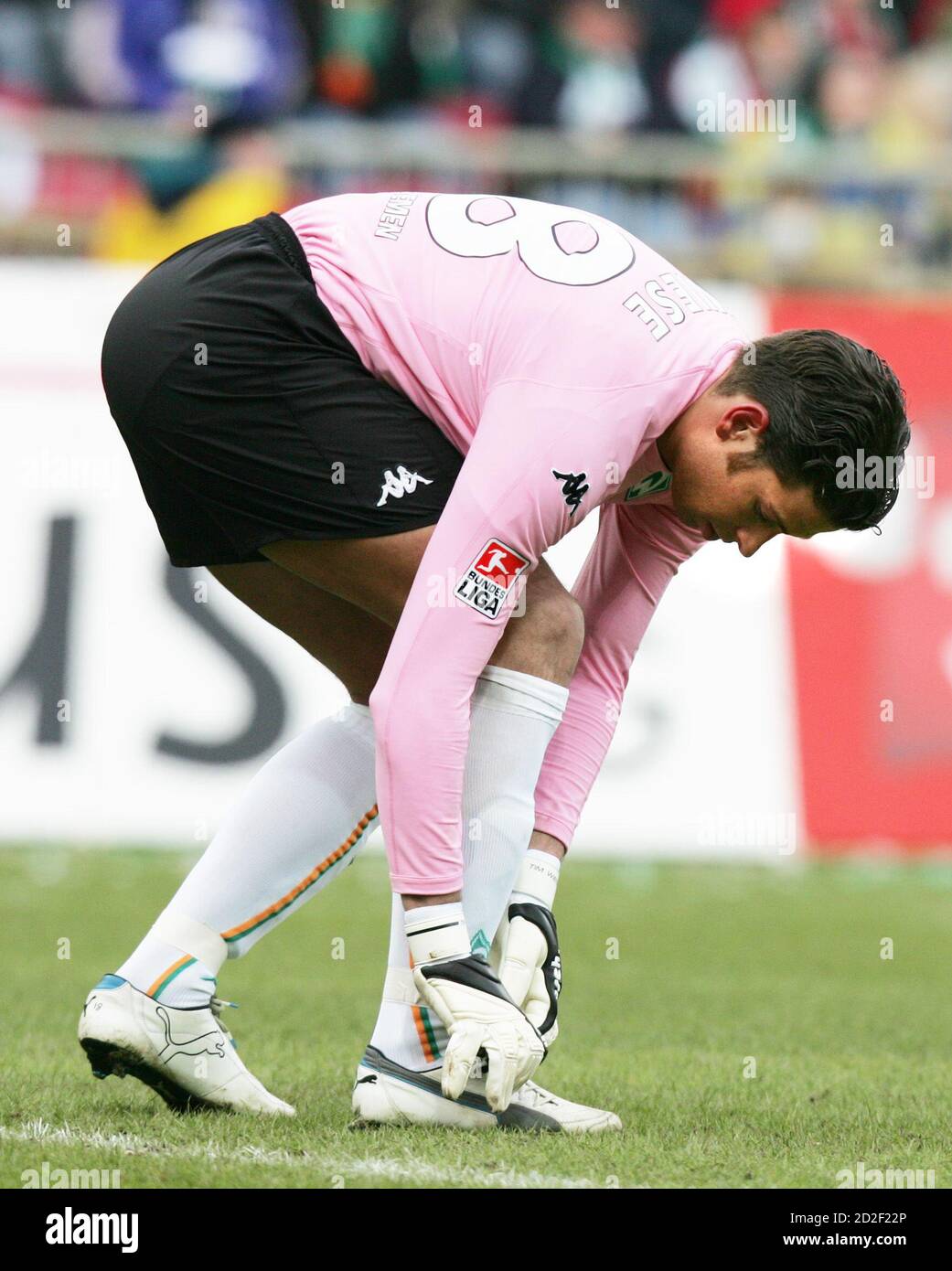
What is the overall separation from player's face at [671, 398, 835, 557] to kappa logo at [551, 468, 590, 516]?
0.27 m

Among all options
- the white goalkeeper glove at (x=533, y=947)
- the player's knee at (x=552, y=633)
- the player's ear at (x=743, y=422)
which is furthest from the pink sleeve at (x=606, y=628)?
the player's ear at (x=743, y=422)

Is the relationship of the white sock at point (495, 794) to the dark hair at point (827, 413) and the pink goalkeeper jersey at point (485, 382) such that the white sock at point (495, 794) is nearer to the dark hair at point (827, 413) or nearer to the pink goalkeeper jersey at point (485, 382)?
the pink goalkeeper jersey at point (485, 382)

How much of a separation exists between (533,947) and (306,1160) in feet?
2.12

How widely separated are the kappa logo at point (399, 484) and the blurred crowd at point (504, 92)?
7.01m

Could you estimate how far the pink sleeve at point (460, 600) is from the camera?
292 centimetres

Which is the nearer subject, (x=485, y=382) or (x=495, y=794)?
(x=485, y=382)

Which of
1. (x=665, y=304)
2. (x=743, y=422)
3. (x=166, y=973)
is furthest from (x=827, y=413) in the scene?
(x=166, y=973)

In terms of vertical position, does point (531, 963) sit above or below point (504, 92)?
below

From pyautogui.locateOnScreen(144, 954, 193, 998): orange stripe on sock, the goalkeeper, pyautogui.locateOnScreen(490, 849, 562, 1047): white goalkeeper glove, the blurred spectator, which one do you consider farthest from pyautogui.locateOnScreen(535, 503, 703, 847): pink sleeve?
the blurred spectator

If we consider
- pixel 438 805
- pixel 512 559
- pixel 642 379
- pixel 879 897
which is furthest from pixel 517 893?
pixel 879 897

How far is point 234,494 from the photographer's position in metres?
3.25

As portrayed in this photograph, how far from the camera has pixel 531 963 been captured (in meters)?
3.37

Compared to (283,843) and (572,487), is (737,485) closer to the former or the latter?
(572,487)
